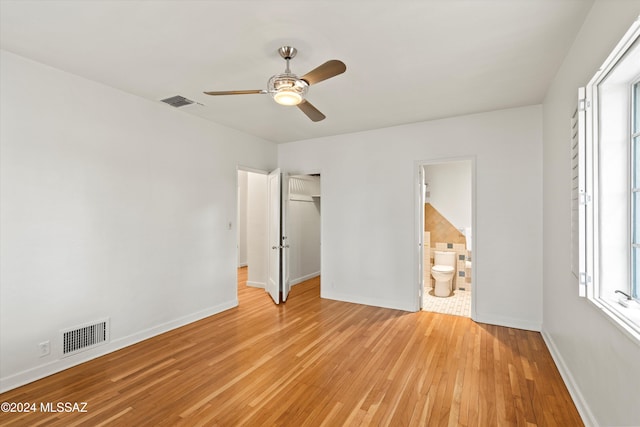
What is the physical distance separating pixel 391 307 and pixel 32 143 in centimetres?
440

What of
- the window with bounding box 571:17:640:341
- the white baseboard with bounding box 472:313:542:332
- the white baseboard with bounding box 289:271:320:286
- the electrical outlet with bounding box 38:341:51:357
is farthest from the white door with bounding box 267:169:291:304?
Answer: the window with bounding box 571:17:640:341

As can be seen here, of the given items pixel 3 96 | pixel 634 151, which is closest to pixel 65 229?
pixel 3 96

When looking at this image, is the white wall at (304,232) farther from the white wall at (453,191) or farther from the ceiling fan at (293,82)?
the ceiling fan at (293,82)

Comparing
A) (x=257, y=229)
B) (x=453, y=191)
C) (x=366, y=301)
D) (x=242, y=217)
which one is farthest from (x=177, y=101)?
(x=242, y=217)

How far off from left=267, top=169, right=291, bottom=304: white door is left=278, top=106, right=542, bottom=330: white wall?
2.02 feet

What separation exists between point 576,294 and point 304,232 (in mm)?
4533

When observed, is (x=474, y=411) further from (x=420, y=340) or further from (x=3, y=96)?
(x=3, y=96)

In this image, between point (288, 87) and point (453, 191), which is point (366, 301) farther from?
point (288, 87)

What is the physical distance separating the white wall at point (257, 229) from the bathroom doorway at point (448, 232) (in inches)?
115

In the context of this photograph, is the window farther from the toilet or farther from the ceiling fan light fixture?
the toilet

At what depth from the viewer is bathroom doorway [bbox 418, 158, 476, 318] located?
17.2ft

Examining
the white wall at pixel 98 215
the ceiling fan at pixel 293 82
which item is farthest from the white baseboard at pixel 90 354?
the ceiling fan at pixel 293 82

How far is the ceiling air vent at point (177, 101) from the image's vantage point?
337 centimetres

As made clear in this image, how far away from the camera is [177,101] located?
11.3ft
